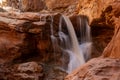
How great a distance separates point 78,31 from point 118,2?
221 inches

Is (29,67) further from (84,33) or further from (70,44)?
(84,33)

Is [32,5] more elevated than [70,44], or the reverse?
[32,5]

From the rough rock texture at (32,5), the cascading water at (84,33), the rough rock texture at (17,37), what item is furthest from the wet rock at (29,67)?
the rough rock texture at (32,5)

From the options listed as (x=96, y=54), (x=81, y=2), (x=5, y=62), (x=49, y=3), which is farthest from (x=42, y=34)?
(x=49, y=3)

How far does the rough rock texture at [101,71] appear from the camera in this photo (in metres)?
3.16

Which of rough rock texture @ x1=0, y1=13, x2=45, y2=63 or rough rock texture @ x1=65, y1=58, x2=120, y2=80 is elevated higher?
rough rock texture @ x1=0, y1=13, x2=45, y2=63

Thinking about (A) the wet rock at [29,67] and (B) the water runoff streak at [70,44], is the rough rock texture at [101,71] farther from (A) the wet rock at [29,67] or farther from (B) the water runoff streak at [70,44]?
(B) the water runoff streak at [70,44]

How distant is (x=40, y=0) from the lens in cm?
1902

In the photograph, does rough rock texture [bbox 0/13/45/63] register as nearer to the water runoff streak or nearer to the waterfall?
the water runoff streak

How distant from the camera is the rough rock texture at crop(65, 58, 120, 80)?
316cm

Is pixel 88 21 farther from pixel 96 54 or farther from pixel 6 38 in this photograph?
Answer: pixel 6 38

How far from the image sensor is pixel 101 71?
334 centimetres

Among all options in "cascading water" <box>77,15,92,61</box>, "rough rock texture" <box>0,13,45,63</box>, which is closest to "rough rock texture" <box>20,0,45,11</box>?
"cascading water" <box>77,15,92,61</box>

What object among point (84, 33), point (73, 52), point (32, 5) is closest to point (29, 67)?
point (73, 52)
